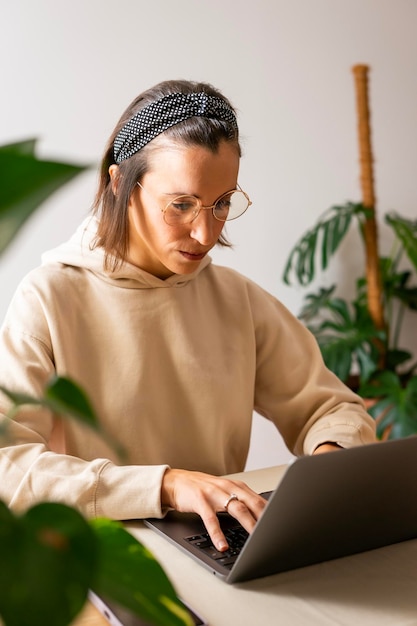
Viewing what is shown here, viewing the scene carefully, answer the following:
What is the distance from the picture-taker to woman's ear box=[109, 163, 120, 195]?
1523mm

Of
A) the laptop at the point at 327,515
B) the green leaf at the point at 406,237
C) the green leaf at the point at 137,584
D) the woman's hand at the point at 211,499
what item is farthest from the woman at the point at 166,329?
the green leaf at the point at 406,237

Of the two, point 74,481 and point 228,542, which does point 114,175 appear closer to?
point 74,481

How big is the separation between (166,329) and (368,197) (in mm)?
1890

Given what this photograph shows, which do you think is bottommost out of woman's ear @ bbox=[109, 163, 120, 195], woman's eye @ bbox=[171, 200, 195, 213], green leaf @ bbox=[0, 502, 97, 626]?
woman's eye @ bbox=[171, 200, 195, 213]

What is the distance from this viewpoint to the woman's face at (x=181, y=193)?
1.40 meters

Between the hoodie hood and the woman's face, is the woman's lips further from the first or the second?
the hoodie hood

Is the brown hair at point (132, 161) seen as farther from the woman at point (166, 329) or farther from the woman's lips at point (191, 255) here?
the woman's lips at point (191, 255)

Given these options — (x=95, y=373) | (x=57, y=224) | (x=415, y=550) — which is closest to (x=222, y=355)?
(x=95, y=373)

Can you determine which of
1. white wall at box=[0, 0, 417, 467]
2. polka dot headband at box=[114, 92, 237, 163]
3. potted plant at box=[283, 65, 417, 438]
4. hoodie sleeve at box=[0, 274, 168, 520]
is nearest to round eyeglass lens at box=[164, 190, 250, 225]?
polka dot headband at box=[114, 92, 237, 163]

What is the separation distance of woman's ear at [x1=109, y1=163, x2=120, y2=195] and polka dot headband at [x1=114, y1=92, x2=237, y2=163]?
0.05m

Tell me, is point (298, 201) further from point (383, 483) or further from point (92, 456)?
point (383, 483)

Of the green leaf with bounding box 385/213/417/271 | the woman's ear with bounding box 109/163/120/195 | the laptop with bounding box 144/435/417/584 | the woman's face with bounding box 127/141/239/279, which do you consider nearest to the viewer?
the laptop with bounding box 144/435/417/584

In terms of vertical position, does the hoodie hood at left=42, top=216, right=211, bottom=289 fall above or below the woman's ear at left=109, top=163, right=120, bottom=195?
below

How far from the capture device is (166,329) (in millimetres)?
→ 1574
